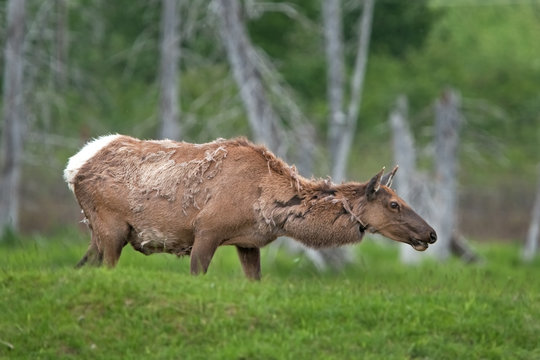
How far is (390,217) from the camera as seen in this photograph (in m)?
11.1

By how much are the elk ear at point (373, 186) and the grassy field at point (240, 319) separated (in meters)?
0.92

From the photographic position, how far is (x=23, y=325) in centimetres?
952

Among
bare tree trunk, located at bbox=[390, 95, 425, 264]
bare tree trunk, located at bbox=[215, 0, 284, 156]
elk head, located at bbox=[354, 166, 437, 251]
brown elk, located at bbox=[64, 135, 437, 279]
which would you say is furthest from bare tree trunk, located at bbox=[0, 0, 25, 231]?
elk head, located at bbox=[354, 166, 437, 251]

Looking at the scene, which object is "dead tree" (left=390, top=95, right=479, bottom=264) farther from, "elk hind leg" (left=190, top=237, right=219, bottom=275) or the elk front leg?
"elk hind leg" (left=190, top=237, right=219, bottom=275)

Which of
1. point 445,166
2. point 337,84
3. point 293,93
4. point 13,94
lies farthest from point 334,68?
point 13,94

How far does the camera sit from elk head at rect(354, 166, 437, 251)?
36.0 feet

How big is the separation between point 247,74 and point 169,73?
12.7 feet

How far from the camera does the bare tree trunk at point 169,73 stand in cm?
2100

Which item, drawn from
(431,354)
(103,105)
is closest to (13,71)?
(103,105)

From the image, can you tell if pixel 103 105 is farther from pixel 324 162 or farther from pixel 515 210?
pixel 515 210

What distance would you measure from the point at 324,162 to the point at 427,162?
11.7 meters

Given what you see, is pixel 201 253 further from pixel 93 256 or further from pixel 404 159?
pixel 404 159

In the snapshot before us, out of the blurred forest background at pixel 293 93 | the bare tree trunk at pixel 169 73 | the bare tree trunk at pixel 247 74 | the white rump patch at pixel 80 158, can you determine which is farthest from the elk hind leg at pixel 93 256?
the blurred forest background at pixel 293 93

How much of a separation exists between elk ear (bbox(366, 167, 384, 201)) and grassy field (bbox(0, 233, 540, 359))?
0.92 metres
